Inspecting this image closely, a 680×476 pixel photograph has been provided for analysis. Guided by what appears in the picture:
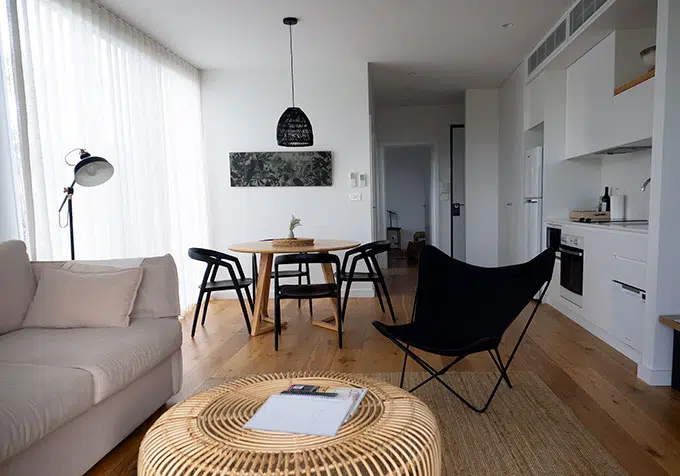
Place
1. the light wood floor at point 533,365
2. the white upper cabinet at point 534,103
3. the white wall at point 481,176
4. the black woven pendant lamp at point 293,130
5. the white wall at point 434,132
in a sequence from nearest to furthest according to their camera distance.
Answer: the light wood floor at point 533,365 < the black woven pendant lamp at point 293,130 < the white upper cabinet at point 534,103 < the white wall at point 481,176 < the white wall at point 434,132

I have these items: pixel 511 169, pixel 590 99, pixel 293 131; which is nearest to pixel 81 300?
pixel 293 131

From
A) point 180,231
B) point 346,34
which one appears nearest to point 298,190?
point 180,231

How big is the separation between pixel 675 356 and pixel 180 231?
4.23 metres

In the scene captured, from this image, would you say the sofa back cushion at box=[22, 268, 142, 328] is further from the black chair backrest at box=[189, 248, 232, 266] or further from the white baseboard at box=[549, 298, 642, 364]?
the white baseboard at box=[549, 298, 642, 364]

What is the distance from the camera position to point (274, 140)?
18.5 ft

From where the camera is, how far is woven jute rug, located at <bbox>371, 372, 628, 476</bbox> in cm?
Result: 201

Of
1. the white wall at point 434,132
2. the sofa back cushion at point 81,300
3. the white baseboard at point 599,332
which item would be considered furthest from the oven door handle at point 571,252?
the white wall at point 434,132

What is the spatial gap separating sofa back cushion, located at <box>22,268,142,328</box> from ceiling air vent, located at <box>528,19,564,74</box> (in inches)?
158

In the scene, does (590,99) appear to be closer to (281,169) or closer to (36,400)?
(281,169)

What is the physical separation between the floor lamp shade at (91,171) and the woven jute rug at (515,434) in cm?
227

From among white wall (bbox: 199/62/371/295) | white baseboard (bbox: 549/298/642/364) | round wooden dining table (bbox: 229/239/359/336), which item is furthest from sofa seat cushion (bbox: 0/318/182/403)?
white wall (bbox: 199/62/371/295)

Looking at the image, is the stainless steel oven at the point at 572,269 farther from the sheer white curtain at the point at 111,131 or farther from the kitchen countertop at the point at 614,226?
the sheer white curtain at the point at 111,131

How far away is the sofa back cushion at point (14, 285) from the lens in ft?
7.84

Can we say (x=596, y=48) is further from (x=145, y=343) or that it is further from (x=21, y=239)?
(x=21, y=239)
